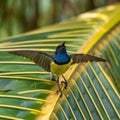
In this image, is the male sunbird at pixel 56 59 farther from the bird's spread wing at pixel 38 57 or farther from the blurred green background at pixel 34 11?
the blurred green background at pixel 34 11

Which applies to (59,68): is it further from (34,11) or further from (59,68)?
(34,11)

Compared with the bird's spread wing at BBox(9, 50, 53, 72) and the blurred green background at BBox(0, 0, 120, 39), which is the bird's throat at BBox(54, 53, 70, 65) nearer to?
the bird's spread wing at BBox(9, 50, 53, 72)

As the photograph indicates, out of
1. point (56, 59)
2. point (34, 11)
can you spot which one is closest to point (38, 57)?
point (56, 59)

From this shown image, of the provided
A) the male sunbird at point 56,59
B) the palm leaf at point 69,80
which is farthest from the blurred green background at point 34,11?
the male sunbird at point 56,59

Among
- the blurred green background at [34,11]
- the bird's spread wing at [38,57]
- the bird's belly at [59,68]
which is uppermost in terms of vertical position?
the blurred green background at [34,11]

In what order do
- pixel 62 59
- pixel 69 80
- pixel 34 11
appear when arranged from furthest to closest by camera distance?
pixel 34 11, pixel 69 80, pixel 62 59

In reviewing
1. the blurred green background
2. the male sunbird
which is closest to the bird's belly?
the male sunbird
